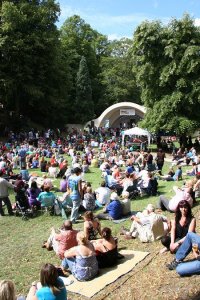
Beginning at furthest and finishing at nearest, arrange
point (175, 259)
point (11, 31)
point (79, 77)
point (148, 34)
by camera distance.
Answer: point (79, 77) < point (11, 31) < point (148, 34) < point (175, 259)

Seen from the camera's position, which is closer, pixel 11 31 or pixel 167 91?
pixel 167 91

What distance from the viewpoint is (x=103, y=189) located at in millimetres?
13805

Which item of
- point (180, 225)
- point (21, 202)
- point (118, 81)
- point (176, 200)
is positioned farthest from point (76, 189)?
point (118, 81)

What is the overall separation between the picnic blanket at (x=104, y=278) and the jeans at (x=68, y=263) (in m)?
0.21

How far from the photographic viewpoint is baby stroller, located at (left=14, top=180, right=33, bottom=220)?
12.8 meters

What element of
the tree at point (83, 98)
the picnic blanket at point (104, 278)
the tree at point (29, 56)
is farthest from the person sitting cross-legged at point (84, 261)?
the tree at point (83, 98)

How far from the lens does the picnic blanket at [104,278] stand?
7.23 meters

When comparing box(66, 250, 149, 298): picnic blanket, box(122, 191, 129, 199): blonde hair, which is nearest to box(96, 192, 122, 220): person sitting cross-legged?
box(122, 191, 129, 199): blonde hair

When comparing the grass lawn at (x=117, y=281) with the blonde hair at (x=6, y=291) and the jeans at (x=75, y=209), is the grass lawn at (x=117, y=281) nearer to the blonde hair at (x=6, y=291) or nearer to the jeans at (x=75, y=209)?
the jeans at (x=75, y=209)

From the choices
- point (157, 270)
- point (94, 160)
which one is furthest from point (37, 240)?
point (94, 160)

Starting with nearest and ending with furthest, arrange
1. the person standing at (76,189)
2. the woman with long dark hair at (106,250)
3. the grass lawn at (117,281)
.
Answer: the grass lawn at (117,281), the woman with long dark hair at (106,250), the person standing at (76,189)

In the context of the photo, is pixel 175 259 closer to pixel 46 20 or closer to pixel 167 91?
pixel 167 91

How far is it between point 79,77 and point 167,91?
23.3 metres

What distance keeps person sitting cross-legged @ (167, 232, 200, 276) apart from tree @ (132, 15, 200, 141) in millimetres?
21789
